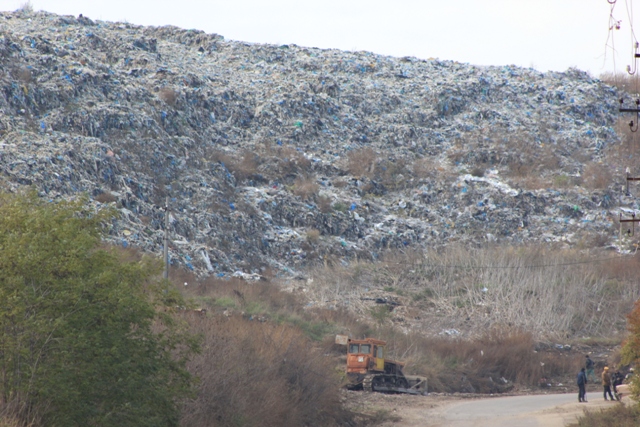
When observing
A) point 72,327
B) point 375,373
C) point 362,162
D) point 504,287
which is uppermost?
point 362,162

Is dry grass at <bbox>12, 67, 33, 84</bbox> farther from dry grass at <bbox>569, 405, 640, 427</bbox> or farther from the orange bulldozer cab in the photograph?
dry grass at <bbox>569, 405, 640, 427</bbox>

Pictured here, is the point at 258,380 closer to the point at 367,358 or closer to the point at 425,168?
the point at 367,358

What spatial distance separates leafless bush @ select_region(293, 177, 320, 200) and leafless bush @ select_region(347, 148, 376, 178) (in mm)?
2818

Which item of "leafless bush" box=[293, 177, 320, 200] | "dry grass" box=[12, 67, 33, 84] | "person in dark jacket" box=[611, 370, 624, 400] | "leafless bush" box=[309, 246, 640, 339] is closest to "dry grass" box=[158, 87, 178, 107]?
"dry grass" box=[12, 67, 33, 84]

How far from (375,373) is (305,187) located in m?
14.2

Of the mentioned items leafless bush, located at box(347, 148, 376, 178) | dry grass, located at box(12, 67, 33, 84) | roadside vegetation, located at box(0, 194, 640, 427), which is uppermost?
dry grass, located at box(12, 67, 33, 84)

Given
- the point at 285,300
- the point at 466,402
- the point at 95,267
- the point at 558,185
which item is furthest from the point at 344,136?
the point at 95,267

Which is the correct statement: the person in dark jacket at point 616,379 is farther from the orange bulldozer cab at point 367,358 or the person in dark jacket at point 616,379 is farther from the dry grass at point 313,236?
the dry grass at point 313,236

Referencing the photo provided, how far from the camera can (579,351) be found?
89.0 ft

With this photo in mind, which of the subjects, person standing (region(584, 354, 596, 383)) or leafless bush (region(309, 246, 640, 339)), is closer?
person standing (region(584, 354, 596, 383))

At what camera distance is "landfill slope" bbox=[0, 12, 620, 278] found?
28875 mm

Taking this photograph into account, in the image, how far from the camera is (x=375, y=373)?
21.2m

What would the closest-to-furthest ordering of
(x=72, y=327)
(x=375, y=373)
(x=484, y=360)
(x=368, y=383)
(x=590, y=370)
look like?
(x=72, y=327)
(x=368, y=383)
(x=375, y=373)
(x=590, y=370)
(x=484, y=360)

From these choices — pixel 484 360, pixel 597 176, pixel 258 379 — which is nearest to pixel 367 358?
pixel 484 360
